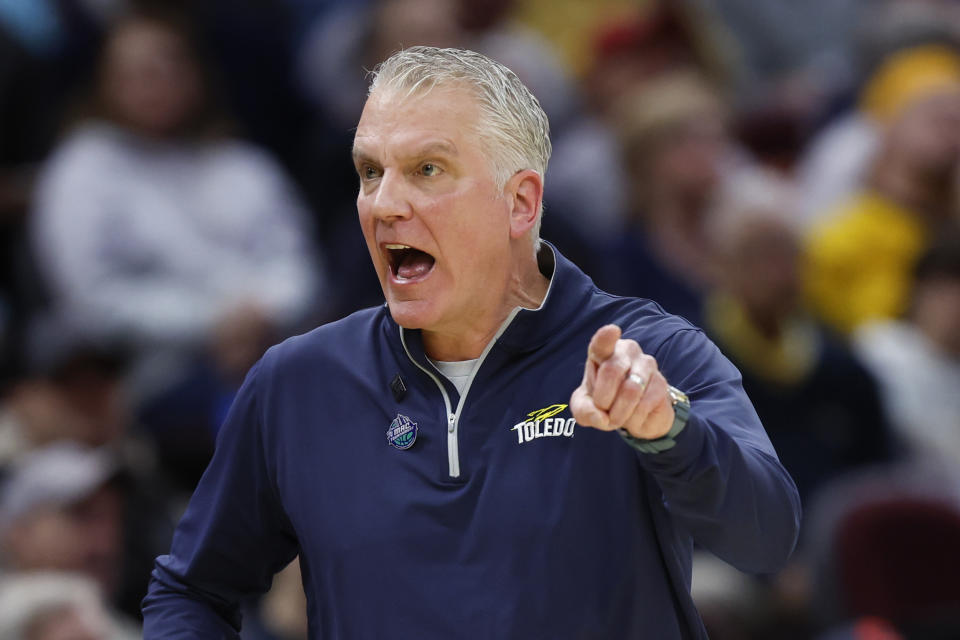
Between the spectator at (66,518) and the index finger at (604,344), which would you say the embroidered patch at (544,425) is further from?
the spectator at (66,518)

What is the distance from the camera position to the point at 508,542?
8.66 ft

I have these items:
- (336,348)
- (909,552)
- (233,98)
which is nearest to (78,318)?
(233,98)

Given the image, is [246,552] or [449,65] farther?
[246,552]

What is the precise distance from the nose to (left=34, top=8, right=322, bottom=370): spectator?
3904 millimetres

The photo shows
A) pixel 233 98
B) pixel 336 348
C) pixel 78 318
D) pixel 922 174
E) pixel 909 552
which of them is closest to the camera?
pixel 336 348

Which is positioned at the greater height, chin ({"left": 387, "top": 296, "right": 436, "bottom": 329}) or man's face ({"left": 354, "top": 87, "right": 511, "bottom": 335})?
man's face ({"left": 354, "top": 87, "right": 511, "bottom": 335})

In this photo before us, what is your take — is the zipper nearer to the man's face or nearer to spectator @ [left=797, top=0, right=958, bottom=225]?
the man's face

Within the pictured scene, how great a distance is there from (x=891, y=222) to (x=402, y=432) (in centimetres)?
501

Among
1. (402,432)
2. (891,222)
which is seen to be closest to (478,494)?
(402,432)

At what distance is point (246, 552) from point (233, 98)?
557 cm

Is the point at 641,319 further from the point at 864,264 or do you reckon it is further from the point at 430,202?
the point at 864,264

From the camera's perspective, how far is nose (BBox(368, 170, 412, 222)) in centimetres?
271

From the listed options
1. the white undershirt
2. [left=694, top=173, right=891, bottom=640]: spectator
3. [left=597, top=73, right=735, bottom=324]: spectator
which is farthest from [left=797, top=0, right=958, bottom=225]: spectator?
the white undershirt

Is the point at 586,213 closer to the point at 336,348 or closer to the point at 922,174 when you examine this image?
the point at 922,174
